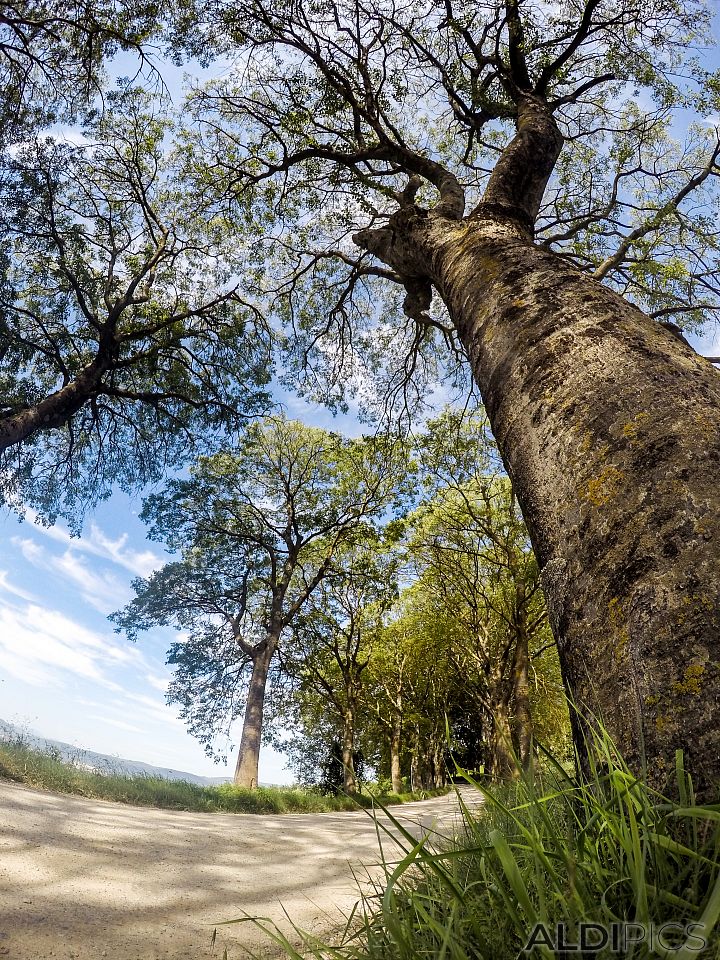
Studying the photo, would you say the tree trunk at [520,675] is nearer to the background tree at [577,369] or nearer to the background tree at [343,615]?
the background tree at [343,615]

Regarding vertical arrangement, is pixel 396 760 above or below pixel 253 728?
below

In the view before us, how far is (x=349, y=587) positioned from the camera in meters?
17.5

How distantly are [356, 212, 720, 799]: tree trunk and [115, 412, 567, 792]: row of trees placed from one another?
10959 mm

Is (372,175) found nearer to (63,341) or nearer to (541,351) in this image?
(541,351)

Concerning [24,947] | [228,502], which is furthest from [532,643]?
[24,947]

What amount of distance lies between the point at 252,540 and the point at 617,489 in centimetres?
1712

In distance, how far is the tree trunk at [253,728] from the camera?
1377cm

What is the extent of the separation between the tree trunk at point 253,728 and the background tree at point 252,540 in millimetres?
56

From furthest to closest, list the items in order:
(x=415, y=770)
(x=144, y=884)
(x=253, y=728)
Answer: (x=415, y=770)
(x=253, y=728)
(x=144, y=884)

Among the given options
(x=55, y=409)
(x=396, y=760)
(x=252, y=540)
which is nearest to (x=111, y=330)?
(x=55, y=409)

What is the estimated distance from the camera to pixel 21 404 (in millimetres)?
11375

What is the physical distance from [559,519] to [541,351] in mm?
805

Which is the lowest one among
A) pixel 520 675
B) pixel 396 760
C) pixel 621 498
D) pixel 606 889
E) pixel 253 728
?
pixel 396 760

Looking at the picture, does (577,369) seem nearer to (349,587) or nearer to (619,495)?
(619,495)
